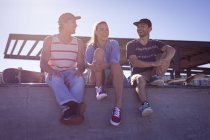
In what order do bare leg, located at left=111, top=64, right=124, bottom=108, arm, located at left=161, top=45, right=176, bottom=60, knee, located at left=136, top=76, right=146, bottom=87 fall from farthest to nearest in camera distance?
arm, located at left=161, top=45, right=176, bottom=60
knee, located at left=136, top=76, right=146, bottom=87
bare leg, located at left=111, top=64, right=124, bottom=108

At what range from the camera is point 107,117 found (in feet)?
17.3

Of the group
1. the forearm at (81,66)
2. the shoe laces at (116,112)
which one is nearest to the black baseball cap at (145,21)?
the forearm at (81,66)

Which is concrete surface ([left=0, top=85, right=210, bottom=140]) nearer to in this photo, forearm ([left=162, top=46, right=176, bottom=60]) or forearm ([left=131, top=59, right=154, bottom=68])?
forearm ([left=131, top=59, right=154, bottom=68])

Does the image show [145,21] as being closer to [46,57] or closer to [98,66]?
[98,66]

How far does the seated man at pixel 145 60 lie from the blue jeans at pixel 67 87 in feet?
3.13

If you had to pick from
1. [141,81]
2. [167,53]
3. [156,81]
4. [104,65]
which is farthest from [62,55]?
[167,53]

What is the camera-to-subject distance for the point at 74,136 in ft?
16.4

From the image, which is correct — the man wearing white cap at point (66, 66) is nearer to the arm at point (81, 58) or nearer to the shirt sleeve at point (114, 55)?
the arm at point (81, 58)

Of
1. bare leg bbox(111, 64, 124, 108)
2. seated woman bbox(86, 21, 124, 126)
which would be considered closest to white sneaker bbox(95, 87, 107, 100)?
seated woman bbox(86, 21, 124, 126)

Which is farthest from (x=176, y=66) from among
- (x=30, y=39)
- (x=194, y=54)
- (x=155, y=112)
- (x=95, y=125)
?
(x=95, y=125)

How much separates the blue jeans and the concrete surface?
330 mm

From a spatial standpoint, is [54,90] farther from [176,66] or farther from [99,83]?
[176,66]

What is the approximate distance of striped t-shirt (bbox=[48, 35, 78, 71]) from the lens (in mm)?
5254

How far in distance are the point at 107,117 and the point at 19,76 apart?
1.58 meters
